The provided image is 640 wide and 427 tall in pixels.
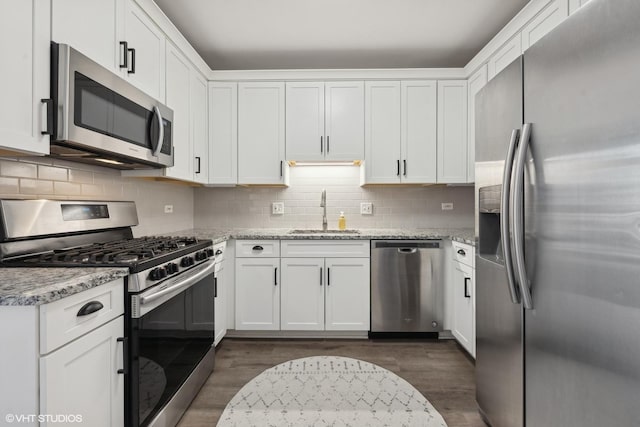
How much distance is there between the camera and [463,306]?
101 inches

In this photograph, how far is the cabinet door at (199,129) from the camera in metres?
2.76

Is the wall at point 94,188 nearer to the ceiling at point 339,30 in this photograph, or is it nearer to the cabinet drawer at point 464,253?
the ceiling at point 339,30

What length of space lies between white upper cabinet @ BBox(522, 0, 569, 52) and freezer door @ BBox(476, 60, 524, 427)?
730 millimetres

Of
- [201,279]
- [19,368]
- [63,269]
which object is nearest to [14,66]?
Result: [63,269]

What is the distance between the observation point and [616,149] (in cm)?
87

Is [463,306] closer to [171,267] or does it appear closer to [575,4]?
[575,4]

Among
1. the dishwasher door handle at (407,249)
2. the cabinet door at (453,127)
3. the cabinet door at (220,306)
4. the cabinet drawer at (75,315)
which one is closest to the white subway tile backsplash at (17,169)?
the cabinet drawer at (75,315)

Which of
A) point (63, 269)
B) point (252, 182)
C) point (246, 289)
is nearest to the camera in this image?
point (63, 269)

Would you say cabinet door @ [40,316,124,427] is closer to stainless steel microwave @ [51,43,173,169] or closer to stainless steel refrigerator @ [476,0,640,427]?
stainless steel microwave @ [51,43,173,169]

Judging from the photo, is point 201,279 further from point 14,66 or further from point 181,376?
point 14,66

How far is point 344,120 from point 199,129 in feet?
4.27

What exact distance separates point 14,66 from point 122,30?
0.77 m

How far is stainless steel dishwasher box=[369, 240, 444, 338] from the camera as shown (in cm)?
283

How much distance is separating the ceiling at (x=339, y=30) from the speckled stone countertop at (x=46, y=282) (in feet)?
6.26
